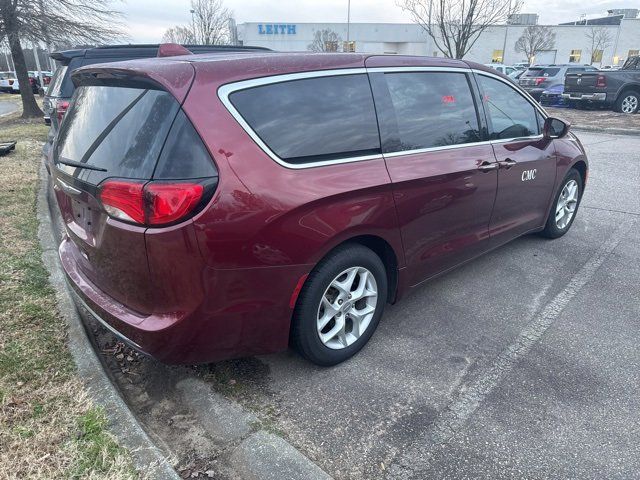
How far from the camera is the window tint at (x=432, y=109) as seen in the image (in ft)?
10.2

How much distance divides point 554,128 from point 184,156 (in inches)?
143

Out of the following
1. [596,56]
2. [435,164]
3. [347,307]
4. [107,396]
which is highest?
[596,56]

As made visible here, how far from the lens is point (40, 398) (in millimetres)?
2484

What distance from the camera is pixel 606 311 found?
3623 millimetres

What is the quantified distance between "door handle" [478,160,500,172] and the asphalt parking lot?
102 centimetres

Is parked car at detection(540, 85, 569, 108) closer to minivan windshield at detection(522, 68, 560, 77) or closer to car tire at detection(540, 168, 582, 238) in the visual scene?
minivan windshield at detection(522, 68, 560, 77)

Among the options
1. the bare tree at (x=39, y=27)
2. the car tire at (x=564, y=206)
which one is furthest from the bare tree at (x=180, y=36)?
the car tire at (x=564, y=206)

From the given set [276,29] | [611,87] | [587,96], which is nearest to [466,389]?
[611,87]

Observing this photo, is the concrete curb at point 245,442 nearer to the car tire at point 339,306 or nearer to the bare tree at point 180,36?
the car tire at point 339,306

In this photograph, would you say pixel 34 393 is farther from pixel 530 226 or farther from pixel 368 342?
pixel 530 226

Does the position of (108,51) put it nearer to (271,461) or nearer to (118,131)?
(118,131)

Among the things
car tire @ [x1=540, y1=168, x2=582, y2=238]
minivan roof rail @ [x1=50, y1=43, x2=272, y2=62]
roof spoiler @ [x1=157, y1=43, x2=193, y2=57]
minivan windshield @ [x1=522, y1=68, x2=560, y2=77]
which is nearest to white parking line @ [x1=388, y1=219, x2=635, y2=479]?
car tire @ [x1=540, y1=168, x2=582, y2=238]

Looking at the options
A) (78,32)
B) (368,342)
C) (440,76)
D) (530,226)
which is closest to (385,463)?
(368,342)

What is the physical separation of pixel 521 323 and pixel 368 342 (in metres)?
1.15
